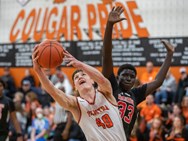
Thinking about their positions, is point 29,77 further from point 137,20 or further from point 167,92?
point 167,92

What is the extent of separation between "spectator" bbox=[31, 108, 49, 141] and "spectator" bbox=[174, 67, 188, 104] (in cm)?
338

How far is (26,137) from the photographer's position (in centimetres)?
1327

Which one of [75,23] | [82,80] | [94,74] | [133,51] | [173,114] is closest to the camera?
[94,74]

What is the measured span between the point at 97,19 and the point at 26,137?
451 cm

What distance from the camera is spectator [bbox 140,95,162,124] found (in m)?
12.0

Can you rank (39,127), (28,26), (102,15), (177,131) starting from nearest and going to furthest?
(177,131)
(39,127)
(102,15)
(28,26)

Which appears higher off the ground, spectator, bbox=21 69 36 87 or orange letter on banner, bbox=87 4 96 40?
orange letter on banner, bbox=87 4 96 40

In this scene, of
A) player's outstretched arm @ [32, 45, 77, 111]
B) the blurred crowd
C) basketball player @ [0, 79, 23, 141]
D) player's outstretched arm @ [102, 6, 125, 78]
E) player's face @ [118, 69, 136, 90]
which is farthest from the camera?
the blurred crowd

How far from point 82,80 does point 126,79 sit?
2.55ft

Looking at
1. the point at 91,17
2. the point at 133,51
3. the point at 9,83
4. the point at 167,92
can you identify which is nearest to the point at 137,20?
the point at 133,51

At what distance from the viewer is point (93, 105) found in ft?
17.8

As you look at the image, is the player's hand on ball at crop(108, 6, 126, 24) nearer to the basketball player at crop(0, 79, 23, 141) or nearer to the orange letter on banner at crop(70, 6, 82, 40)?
the basketball player at crop(0, 79, 23, 141)

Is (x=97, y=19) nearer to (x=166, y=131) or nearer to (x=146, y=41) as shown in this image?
(x=146, y=41)

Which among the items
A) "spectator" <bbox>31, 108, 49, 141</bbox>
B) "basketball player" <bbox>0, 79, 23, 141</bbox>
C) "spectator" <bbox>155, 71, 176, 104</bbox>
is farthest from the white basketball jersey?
"spectator" <bbox>155, 71, 176, 104</bbox>
